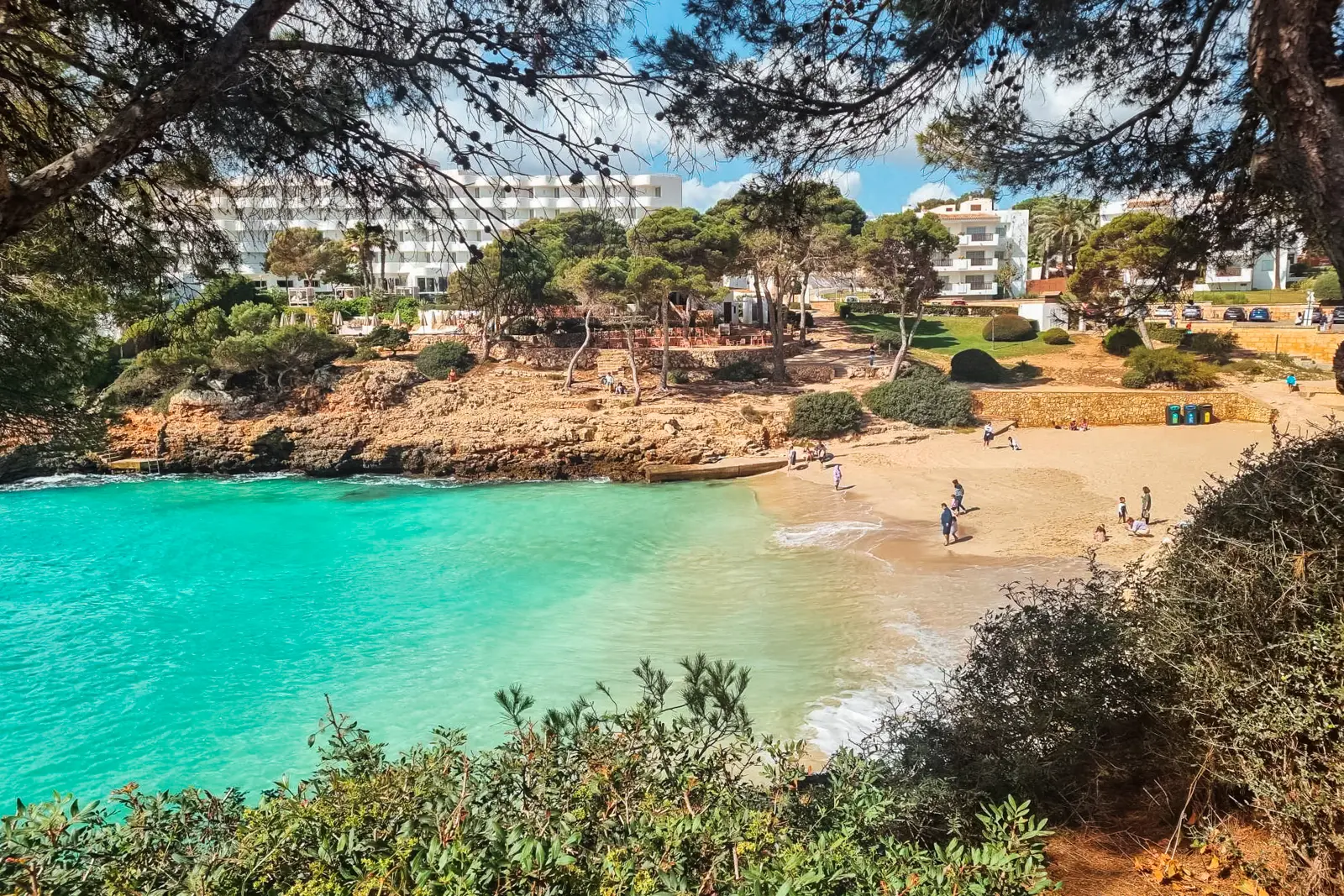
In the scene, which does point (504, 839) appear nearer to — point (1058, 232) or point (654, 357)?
point (654, 357)

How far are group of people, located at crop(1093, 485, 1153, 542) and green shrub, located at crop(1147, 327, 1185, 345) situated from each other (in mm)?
20819

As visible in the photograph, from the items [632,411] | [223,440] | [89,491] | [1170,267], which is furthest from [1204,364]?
[89,491]

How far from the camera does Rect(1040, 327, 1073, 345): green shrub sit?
40.3 metres

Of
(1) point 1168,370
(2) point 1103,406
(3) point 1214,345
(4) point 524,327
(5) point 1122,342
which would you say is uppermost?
(4) point 524,327

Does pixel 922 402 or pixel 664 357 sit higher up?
pixel 664 357

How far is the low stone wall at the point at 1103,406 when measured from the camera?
28656 mm

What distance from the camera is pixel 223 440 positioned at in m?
31.0

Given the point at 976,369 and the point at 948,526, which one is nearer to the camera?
the point at 948,526

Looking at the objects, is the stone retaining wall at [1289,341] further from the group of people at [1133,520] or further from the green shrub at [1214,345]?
the group of people at [1133,520]

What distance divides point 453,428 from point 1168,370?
93.2ft

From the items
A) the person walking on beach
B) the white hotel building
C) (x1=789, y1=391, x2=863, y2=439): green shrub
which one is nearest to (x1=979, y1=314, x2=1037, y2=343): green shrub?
(x1=789, y1=391, x2=863, y2=439): green shrub

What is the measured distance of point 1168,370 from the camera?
3103 centimetres

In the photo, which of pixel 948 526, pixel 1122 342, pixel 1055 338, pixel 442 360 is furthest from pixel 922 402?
pixel 442 360

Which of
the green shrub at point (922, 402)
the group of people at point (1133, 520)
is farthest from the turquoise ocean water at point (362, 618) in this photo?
the green shrub at point (922, 402)
